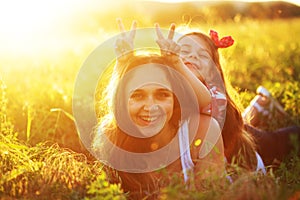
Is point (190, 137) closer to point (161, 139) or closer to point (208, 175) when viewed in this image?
point (161, 139)

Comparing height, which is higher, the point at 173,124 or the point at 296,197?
the point at 173,124

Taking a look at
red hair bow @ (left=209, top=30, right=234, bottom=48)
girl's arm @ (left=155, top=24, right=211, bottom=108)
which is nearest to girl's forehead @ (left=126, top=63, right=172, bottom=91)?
girl's arm @ (left=155, top=24, right=211, bottom=108)

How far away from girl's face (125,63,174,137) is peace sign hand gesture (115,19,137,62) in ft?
0.53

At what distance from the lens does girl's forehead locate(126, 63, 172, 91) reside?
3658mm

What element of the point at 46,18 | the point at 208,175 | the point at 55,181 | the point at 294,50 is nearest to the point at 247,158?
the point at 208,175

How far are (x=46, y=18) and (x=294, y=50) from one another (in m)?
5.01

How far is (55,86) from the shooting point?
567 centimetres

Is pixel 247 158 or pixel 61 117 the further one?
pixel 61 117

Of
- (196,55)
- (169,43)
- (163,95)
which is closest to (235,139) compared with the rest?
(196,55)

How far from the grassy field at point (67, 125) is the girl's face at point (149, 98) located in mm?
438

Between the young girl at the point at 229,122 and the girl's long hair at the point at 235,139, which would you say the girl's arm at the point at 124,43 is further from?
the girl's long hair at the point at 235,139

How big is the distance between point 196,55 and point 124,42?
1.25m

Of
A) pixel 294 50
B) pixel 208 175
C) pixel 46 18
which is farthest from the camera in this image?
pixel 46 18

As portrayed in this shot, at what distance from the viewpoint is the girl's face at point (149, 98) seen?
3627mm
